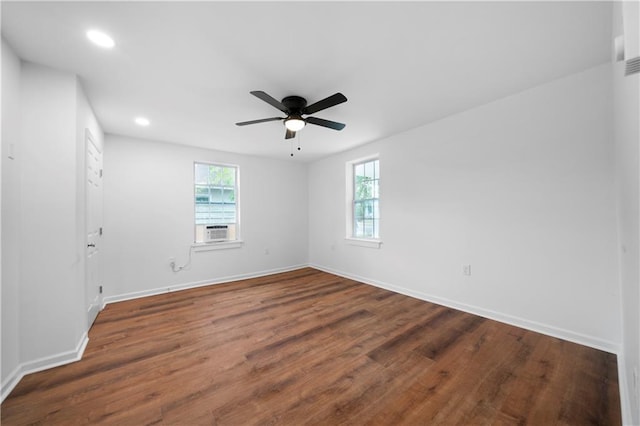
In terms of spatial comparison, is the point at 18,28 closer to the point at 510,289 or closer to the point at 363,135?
the point at 363,135

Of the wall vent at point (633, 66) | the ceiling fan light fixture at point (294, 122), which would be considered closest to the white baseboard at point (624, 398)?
the wall vent at point (633, 66)

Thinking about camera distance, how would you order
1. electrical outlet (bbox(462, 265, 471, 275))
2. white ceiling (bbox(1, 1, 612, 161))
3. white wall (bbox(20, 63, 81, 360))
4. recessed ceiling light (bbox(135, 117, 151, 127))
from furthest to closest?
recessed ceiling light (bbox(135, 117, 151, 127)) → electrical outlet (bbox(462, 265, 471, 275)) → white wall (bbox(20, 63, 81, 360)) → white ceiling (bbox(1, 1, 612, 161))

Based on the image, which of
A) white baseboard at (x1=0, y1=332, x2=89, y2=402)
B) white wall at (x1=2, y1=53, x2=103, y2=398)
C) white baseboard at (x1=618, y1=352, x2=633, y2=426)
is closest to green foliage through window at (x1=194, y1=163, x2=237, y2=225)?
white wall at (x1=2, y1=53, x2=103, y2=398)

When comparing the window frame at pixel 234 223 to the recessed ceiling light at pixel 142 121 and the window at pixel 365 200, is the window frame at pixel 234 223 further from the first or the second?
the window at pixel 365 200

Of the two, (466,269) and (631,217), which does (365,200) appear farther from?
(631,217)

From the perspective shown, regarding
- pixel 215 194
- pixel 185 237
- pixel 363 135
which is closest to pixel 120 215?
pixel 185 237

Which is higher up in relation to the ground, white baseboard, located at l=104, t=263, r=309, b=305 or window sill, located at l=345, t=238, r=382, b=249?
window sill, located at l=345, t=238, r=382, b=249

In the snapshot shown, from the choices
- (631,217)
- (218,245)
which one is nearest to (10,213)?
(218,245)

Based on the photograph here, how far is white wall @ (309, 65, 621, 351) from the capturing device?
2.16 m

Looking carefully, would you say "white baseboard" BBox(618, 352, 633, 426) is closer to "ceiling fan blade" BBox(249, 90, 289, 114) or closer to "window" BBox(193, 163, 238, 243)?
"ceiling fan blade" BBox(249, 90, 289, 114)

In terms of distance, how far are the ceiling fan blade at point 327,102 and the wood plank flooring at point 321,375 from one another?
2256 mm

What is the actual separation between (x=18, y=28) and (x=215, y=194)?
3.13 metres

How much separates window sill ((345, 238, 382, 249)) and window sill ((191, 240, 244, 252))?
2153 mm

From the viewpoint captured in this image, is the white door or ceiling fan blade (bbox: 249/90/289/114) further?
the white door
